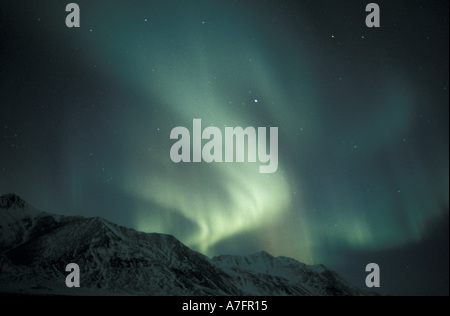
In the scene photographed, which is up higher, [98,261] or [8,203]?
[8,203]

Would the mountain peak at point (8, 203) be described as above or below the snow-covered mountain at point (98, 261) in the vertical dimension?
above

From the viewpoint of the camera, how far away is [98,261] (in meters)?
149

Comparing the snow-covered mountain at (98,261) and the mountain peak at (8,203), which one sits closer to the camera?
the snow-covered mountain at (98,261)

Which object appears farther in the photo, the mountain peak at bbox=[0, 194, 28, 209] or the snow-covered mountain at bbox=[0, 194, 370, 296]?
the mountain peak at bbox=[0, 194, 28, 209]

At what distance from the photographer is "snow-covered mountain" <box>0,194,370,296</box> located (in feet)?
428

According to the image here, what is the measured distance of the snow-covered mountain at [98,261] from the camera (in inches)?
5138

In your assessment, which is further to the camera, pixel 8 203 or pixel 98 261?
pixel 8 203

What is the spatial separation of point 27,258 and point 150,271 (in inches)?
1964

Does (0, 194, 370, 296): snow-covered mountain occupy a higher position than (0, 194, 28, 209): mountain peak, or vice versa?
(0, 194, 28, 209): mountain peak
